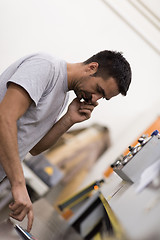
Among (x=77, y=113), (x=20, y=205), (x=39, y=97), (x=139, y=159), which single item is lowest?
(x=139, y=159)

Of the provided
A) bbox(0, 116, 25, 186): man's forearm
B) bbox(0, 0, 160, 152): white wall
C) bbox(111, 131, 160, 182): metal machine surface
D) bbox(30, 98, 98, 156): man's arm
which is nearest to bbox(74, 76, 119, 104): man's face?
bbox(30, 98, 98, 156): man's arm

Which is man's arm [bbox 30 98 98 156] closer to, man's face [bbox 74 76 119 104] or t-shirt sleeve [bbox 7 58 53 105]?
man's face [bbox 74 76 119 104]

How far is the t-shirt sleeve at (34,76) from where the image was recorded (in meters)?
0.98

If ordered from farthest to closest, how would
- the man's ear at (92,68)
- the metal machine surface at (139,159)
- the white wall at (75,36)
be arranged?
the white wall at (75,36) < the man's ear at (92,68) < the metal machine surface at (139,159)

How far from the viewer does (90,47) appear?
87.8 inches

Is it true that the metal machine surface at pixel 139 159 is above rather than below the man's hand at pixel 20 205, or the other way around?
below

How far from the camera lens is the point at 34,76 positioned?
3.29ft

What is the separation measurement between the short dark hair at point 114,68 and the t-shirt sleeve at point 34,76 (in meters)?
0.24

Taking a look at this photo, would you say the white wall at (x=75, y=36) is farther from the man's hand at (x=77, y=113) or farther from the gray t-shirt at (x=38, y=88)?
the gray t-shirt at (x=38, y=88)

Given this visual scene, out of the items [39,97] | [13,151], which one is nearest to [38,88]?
[39,97]

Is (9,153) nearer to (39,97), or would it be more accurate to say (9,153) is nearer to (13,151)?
(13,151)

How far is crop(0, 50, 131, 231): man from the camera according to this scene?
948 mm

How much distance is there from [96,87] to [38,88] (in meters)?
0.28

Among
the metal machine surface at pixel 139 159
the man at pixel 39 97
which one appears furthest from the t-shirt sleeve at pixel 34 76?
the metal machine surface at pixel 139 159
